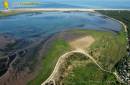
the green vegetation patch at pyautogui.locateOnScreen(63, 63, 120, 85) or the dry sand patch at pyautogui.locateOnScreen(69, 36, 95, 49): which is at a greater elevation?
the dry sand patch at pyautogui.locateOnScreen(69, 36, 95, 49)

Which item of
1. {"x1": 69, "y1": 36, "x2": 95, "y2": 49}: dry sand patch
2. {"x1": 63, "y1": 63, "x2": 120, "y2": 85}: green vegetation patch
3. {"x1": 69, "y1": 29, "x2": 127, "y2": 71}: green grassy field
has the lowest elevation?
{"x1": 63, "y1": 63, "x2": 120, "y2": 85}: green vegetation patch

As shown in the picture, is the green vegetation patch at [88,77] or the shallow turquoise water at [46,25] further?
the shallow turquoise water at [46,25]

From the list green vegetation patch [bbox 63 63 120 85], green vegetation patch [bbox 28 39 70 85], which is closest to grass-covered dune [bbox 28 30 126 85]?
green vegetation patch [bbox 28 39 70 85]

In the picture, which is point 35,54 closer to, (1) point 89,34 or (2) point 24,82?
(2) point 24,82

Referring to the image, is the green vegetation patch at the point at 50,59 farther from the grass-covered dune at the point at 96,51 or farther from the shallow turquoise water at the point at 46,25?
the shallow turquoise water at the point at 46,25

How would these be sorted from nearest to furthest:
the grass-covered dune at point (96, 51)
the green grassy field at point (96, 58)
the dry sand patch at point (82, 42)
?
the green grassy field at point (96, 58)
the grass-covered dune at point (96, 51)
the dry sand patch at point (82, 42)

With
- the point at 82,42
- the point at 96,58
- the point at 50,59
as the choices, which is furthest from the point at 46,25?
the point at 96,58

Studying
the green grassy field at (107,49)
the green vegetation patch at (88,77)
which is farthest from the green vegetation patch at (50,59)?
the green grassy field at (107,49)

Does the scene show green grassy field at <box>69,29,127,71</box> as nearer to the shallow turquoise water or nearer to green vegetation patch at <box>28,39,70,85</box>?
green vegetation patch at <box>28,39,70,85</box>
